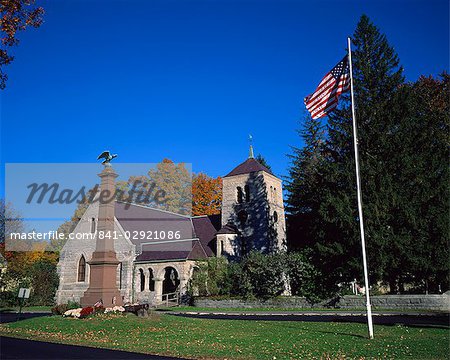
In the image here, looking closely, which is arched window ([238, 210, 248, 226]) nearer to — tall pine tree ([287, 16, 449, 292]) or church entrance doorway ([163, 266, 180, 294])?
church entrance doorway ([163, 266, 180, 294])

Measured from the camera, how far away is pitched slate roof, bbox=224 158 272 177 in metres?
41.8

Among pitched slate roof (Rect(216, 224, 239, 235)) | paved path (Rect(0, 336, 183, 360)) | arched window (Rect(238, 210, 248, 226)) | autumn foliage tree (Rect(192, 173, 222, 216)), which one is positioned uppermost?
autumn foliage tree (Rect(192, 173, 222, 216))

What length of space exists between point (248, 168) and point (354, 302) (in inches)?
802

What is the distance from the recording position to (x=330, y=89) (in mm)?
14758

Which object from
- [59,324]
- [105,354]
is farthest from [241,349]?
[59,324]

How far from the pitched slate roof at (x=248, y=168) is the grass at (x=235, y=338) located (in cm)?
2537

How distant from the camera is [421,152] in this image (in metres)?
26.9

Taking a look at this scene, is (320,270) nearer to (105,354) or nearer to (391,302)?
(391,302)

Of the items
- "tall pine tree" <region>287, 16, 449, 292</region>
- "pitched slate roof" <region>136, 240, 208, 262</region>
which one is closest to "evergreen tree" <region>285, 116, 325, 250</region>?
"tall pine tree" <region>287, 16, 449, 292</region>

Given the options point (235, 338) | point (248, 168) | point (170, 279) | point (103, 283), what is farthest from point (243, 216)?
point (235, 338)

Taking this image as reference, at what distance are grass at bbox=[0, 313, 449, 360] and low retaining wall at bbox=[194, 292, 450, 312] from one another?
8953 millimetres

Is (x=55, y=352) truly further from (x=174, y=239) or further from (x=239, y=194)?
(x=239, y=194)

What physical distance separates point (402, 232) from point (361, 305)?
5413 millimetres

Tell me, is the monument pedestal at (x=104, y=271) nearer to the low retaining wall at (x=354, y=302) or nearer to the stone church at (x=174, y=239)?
the low retaining wall at (x=354, y=302)
